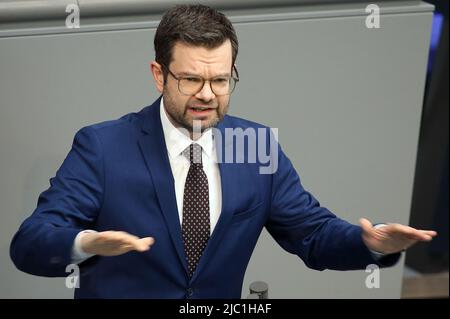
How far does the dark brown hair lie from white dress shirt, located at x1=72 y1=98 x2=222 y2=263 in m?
0.18

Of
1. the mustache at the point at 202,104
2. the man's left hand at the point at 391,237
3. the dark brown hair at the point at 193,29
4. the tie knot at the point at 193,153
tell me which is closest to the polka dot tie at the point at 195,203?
the tie knot at the point at 193,153

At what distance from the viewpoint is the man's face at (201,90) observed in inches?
76.5

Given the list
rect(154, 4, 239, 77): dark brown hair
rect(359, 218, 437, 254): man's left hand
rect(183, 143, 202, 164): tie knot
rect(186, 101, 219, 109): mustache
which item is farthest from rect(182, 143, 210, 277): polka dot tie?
rect(359, 218, 437, 254): man's left hand

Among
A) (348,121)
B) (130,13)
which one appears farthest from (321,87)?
(130,13)

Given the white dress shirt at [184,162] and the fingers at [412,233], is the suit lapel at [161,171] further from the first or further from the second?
the fingers at [412,233]

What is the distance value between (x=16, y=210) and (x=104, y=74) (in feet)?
1.38

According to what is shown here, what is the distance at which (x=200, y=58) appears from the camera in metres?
1.94

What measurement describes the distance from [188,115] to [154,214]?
0.81 feet

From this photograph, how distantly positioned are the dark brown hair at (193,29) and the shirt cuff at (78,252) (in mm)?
419

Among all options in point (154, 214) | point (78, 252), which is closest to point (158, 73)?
point (154, 214)

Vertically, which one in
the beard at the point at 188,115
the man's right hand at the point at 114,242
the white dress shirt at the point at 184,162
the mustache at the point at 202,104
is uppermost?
the mustache at the point at 202,104

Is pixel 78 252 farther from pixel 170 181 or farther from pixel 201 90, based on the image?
pixel 201 90

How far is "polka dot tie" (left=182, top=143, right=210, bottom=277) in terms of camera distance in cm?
207

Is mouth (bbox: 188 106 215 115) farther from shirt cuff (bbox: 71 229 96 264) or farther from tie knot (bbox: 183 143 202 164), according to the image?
shirt cuff (bbox: 71 229 96 264)
